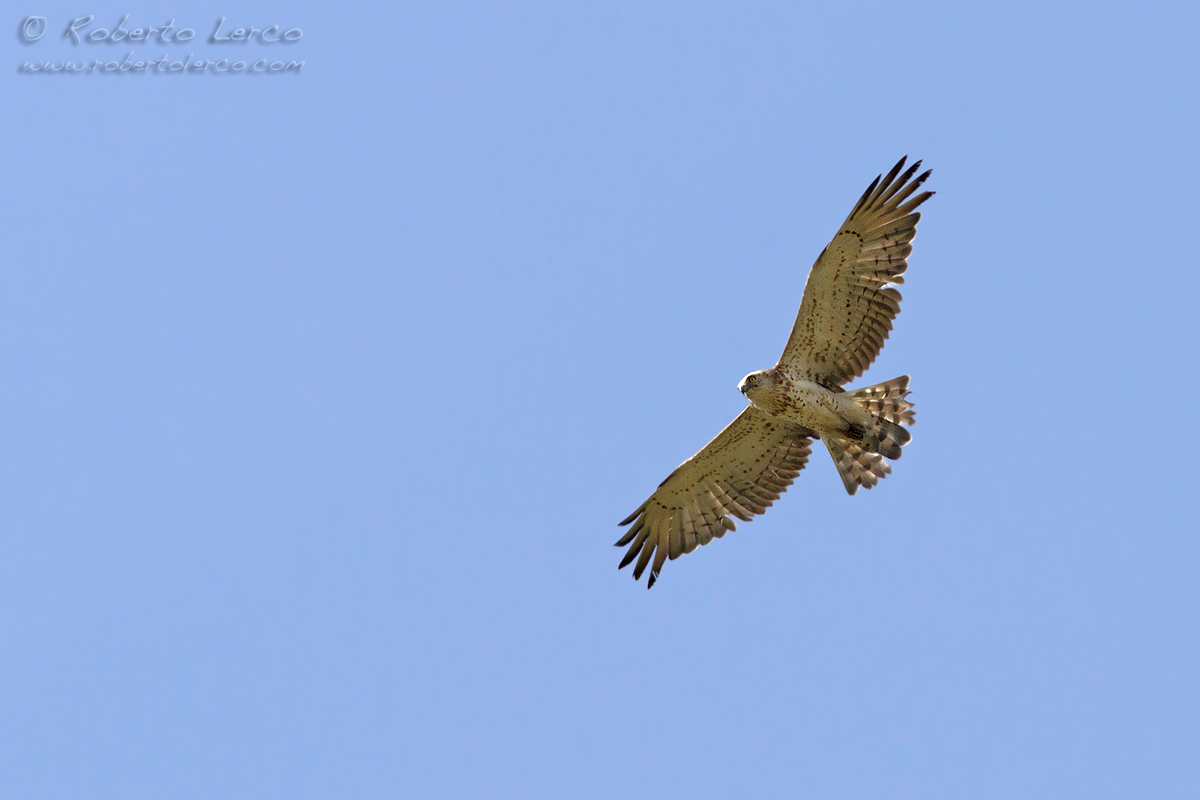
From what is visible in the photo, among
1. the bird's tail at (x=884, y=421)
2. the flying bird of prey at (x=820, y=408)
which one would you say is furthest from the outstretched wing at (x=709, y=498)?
the bird's tail at (x=884, y=421)

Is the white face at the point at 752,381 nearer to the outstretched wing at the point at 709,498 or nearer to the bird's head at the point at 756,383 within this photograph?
the bird's head at the point at 756,383

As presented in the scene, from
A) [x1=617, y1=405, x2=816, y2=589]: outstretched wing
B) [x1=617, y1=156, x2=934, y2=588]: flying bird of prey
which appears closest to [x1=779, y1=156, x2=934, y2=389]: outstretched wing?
[x1=617, y1=156, x2=934, y2=588]: flying bird of prey

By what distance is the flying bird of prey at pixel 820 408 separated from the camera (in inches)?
519

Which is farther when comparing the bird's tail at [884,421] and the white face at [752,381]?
the white face at [752,381]

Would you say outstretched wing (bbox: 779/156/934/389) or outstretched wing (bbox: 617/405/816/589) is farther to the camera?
outstretched wing (bbox: 617/405/816/589)

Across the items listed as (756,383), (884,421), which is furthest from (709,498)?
(884,421)

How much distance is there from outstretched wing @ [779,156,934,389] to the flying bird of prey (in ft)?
0.04

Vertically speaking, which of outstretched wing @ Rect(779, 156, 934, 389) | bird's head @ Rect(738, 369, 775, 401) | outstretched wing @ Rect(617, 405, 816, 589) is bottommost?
outstretched wing @ Rect(617, 405, 816, 589)

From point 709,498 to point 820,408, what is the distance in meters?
1.81

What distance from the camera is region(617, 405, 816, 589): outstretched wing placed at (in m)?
14.2

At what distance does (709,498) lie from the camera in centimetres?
1437

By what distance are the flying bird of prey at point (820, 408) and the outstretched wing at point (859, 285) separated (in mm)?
11

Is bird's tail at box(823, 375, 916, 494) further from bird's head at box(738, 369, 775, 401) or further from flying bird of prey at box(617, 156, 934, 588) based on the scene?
bird's head at box(738, 369, 775, 401)

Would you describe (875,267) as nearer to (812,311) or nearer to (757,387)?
(812,311)
